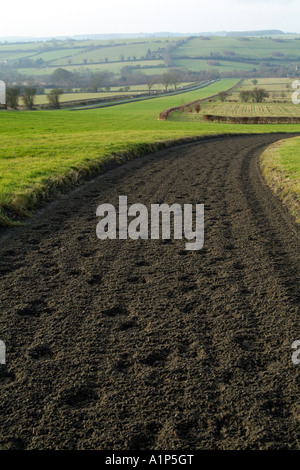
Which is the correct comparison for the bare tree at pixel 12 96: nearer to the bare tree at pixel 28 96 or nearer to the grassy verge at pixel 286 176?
the bare tree at pixel 28 96

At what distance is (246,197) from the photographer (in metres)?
13.5

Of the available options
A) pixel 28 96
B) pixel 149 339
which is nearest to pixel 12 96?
pixel 28 96

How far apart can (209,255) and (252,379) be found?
12.8ft

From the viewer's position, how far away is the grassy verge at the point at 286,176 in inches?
498

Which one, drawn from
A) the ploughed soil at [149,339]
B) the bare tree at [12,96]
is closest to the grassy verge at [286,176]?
the ploughed soil at [149,339]

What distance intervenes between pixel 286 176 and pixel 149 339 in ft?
39.0

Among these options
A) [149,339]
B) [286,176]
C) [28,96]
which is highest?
[28,96]

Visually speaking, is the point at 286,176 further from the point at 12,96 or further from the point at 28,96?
the point at 28,96

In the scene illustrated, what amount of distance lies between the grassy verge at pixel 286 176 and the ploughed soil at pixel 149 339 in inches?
80.5

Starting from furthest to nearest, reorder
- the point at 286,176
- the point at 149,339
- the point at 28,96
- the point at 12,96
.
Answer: the point at 28,96 → the point at 12,96 → the point at 286,176 → the point at 149,339

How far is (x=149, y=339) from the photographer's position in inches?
222

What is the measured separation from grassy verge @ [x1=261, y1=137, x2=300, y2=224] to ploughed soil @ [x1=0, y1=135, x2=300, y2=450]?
2.04 m

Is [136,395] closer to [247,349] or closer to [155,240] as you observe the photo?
[247,349]
